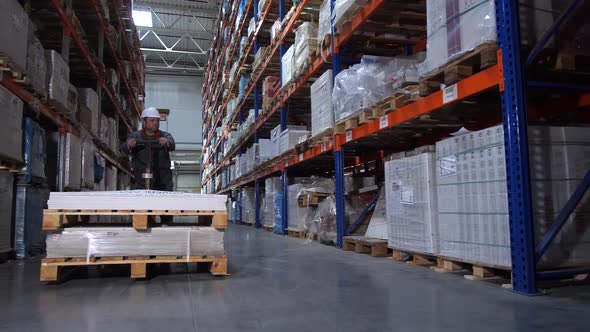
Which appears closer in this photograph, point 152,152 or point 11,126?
point 11,126

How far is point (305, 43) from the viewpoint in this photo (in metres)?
6.69

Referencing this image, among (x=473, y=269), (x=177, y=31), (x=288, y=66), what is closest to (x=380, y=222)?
(x=473, y=269)

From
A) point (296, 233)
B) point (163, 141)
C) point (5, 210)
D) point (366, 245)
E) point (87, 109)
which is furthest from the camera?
point (87, 109)

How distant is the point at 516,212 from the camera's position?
2.64 metres

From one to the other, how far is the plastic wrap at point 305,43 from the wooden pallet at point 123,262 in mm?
3909

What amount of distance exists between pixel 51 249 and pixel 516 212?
3305 mm

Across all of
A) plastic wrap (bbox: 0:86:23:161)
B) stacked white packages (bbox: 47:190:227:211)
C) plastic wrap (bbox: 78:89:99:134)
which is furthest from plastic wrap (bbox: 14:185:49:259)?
plastic wrap (bbox: 78:89:99:134)

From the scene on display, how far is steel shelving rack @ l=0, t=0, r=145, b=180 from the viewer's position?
568cm

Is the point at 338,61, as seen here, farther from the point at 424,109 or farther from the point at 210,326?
the point at 210,326

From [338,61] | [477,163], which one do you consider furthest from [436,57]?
[338,61]

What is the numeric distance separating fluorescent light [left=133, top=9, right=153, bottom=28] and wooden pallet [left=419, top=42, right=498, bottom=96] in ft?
56.1

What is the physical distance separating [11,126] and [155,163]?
6.03 ft

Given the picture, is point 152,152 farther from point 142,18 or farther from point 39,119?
point 142,18

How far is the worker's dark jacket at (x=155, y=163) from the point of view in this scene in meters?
5.72
